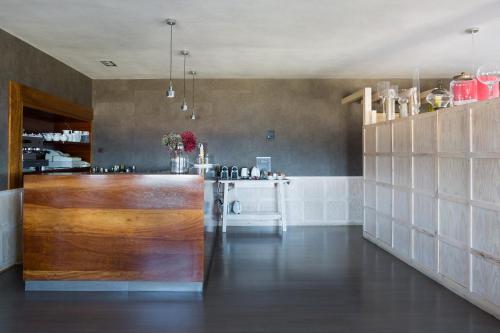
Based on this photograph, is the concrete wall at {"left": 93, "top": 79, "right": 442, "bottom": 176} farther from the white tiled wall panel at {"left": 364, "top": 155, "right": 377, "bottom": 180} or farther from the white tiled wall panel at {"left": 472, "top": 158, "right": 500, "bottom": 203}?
the white tiled wall panel at {"left": 472, "top": 158, "right": 500, "bottom": 203}

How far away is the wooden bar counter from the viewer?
11.0 feet

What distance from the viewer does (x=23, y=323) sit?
2.71 metres

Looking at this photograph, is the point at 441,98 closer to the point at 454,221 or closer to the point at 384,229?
the point at 454,221

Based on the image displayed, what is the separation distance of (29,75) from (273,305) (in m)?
4.10

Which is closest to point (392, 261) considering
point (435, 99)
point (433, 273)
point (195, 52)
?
point (433, 273)

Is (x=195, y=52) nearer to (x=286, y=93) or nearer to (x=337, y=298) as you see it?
(x=286, y=93)

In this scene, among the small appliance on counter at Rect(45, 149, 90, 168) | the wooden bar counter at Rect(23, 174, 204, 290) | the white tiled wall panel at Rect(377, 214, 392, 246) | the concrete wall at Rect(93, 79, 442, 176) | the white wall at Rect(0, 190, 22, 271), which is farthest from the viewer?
the concrete wall at Rect(93, 79, 442, 176)

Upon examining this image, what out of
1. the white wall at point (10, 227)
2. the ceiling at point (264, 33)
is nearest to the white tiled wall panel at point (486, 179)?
the ceiling at point (264, 33)

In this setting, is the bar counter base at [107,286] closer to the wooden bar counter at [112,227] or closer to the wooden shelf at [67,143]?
the wooden bar counter at [112,227]

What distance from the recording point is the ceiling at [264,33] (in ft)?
11.7

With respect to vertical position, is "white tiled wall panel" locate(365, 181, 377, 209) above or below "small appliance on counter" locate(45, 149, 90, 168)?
below

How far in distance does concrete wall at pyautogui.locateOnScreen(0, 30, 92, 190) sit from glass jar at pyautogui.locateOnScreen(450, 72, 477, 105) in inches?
184

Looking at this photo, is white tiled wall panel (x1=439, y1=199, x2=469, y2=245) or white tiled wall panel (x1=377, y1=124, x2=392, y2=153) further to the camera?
white tiled wall panel (x1=377, y1=124, x2=392, y2=153)

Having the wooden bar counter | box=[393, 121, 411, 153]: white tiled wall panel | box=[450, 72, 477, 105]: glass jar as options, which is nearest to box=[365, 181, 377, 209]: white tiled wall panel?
box=[393, 121, 411, 153]: white tiled wall panel
